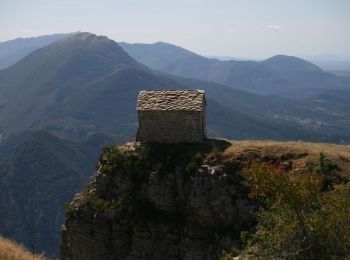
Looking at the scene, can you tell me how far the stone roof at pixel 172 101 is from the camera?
33.4m

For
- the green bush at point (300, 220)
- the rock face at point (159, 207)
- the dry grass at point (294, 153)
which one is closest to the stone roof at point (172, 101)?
the rock face at point (159, 207)

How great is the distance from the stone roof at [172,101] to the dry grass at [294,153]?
13.4ft

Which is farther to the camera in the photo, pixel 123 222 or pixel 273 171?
pixel 123 222

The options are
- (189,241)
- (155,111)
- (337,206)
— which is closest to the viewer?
(337,206)

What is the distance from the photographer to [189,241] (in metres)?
29.5

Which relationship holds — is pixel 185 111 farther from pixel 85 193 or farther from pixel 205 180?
pixel 85 193

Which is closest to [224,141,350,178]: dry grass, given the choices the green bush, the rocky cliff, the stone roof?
the rocky cliff

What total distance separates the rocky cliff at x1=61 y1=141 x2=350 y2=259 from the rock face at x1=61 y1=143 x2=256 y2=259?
6 cm

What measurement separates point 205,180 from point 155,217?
4249 millimetres

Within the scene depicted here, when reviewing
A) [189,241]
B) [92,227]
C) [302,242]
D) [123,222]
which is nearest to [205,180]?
[189,241]

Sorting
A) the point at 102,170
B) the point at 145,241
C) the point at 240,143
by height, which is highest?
the point at 240,143

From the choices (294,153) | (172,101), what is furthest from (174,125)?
(294,153)

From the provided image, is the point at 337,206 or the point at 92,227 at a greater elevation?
the point at 337,206

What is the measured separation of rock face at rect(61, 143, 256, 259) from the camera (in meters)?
28.8
